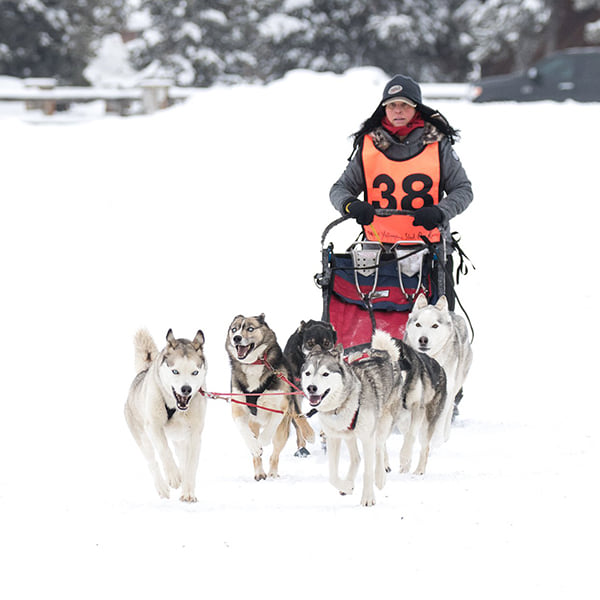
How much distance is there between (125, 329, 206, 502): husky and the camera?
469 centimetres

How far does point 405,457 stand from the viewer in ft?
18.3

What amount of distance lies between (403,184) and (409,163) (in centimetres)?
14

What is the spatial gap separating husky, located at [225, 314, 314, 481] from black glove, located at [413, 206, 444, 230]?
1.11 meters

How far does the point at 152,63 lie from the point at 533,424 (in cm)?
2491

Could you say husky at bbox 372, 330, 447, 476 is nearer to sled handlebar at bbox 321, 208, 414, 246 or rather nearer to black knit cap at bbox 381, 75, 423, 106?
sled handlebar at bbox 321, 208, 414, 246

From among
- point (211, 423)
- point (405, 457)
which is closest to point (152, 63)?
point (211, 423)

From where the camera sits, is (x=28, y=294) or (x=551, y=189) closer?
(x=28, y=294)

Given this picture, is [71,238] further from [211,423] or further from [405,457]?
[405,457]

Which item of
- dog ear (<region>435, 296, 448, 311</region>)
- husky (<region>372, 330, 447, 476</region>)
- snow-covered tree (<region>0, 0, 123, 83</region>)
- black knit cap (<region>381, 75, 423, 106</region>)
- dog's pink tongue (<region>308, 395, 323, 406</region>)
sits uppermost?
snow-covered tree (<region>0, 0, 123, 83</region>)

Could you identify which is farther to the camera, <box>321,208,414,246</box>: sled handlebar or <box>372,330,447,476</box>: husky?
<box>321,208,414,246</box>: sled handlebar

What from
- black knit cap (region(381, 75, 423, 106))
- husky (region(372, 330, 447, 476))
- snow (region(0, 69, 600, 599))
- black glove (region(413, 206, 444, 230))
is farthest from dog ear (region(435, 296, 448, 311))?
black knit cap (region(381, 75, 423, 106))

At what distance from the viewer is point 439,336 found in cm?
578

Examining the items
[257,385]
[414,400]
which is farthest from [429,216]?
[257,385]

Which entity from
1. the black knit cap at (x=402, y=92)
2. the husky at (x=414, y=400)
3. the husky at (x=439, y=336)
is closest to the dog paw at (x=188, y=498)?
the husky at (x=414, y=400)
